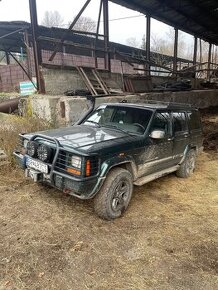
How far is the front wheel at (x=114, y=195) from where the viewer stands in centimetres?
386

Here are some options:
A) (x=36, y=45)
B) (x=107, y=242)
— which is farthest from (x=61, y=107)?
(x=107, y=242)

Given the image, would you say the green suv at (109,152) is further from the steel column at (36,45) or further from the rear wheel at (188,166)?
the steel column at (36,45)

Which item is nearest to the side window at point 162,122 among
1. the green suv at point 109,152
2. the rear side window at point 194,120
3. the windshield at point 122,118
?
the green suv at point 109,152

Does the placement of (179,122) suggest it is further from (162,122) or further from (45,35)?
(45,35)

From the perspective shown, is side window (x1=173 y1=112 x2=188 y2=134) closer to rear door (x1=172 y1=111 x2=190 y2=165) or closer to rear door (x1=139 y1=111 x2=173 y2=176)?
rear door (x1=172 y1=111 x2=190 y2=165)

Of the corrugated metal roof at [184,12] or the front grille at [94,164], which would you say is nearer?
the front grille at [94,164]

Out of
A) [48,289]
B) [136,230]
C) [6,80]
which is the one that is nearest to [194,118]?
[136,230]

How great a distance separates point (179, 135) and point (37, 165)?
2.78m

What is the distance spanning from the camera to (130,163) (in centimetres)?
425

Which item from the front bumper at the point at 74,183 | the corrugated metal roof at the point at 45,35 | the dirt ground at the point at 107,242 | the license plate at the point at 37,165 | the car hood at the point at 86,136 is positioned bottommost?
the dirt ground at the point at 107,242

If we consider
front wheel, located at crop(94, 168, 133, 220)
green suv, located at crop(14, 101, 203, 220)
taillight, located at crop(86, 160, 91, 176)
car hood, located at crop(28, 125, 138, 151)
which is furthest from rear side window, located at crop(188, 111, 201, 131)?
taillight, located at crop(86, 160, 91, 176)

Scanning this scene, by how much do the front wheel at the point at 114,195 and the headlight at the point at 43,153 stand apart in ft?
2.90

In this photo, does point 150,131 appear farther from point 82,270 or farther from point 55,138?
point 82,270

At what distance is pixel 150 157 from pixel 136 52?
59.3 feet
